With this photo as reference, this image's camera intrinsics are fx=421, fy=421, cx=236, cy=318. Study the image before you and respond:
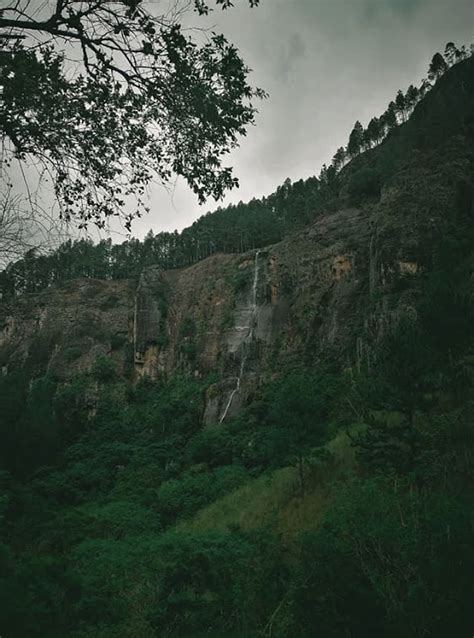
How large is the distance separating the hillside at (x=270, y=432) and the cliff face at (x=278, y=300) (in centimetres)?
22

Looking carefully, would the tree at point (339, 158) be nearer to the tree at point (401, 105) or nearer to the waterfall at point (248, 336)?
the tree at point (401, 105)

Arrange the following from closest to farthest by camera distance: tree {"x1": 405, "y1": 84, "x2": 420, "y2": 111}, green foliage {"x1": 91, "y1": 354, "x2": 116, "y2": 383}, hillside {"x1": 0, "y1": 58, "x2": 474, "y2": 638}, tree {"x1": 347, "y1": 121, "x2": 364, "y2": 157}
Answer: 1. hillside {"x1": 0, "y1": 58, "x2": 474, "y2": 638}
2. green foliage {"x1": 91, "y1": 354, "x2": 116, "y2": 383}
3. tree {"x1": 405, "y1": 84, "x2": 420, "y2": 111}
4. tree {"x1": 347, "y1": 121, "x2": 364, "y2": 157}

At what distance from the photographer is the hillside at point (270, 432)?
5793 millimetres

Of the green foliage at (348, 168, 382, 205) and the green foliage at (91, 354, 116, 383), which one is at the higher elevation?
the green foliage at (348, 168, 382, 205)

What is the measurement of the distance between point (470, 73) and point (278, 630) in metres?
62.7

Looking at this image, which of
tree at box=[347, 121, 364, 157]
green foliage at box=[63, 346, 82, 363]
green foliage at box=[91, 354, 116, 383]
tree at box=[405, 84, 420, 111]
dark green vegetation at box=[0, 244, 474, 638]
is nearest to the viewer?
dark green vegetation at box=[0, 244, 474, 638]

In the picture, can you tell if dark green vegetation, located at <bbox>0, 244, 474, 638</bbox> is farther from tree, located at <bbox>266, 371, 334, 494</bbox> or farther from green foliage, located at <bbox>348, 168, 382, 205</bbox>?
green foliage, located at <bbox>348, 168, 382, 205</bbox>

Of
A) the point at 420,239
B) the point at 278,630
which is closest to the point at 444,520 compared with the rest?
the point at 278,630

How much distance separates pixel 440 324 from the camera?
1364 centimetres

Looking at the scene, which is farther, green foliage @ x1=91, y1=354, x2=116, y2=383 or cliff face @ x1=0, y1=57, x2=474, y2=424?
green foliage @ x1=91, y1=354, x2=116, y2=383

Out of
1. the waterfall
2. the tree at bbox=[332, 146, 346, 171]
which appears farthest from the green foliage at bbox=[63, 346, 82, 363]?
the tree at bbox=[332, 146, 346, 171]

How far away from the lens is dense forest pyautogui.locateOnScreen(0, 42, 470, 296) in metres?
60.6

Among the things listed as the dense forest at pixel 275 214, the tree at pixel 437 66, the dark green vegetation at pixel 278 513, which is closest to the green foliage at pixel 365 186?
the dense forest at pixel 275 214

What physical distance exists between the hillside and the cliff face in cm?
22
